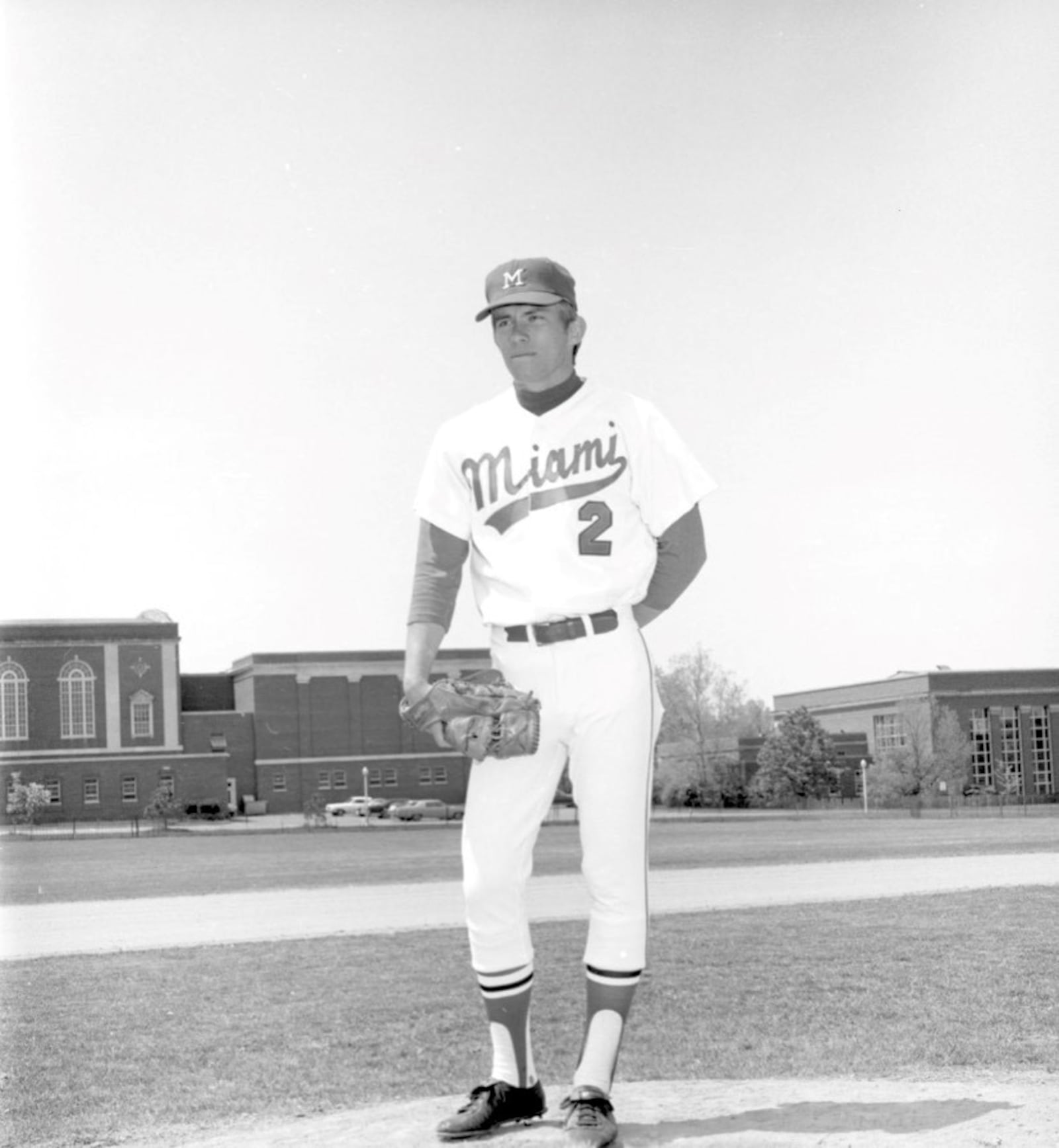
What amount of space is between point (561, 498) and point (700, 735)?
168ft

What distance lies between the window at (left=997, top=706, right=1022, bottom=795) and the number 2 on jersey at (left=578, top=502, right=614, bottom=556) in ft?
141

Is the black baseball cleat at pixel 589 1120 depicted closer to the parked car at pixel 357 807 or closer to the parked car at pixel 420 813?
the parked car at pixel 420 813

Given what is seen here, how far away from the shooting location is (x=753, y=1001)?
7078 mm

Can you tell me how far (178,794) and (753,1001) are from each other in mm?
46051

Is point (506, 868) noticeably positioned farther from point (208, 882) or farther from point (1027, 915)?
point (208, 882)

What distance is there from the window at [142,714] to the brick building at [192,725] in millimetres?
52

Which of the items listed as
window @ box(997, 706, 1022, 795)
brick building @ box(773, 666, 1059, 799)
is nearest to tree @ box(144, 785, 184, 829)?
brick building @ box(773, 666, 1059, 799)

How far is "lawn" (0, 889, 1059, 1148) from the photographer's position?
5113 millimetres

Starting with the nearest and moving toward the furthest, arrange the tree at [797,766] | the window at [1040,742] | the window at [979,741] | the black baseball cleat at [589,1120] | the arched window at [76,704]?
the black baseball cleat at [589,1120] < the window at [1040,742] < the window at [979,741] < the arched window at [76,704] < the tree at [797,766]

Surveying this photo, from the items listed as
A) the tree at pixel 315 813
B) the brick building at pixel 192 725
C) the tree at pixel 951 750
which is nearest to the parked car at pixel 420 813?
the tree at pixel 315 813

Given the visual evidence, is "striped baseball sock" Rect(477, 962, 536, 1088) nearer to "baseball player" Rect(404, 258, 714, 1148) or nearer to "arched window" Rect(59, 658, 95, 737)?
"baseball player" Rect(404, 258, 714, 1148)

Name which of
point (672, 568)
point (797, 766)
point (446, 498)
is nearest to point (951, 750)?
point (797, 766)

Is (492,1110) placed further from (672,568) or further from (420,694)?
(672,568)

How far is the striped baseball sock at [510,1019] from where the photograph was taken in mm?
3494
